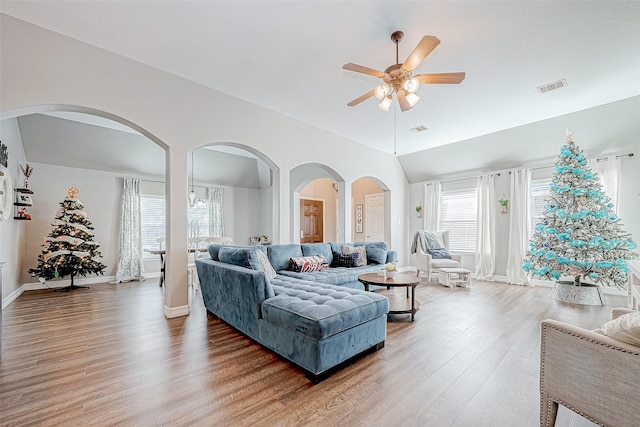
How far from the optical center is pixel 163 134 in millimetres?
3490

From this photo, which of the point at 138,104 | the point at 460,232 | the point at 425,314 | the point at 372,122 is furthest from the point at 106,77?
the point at 460,232

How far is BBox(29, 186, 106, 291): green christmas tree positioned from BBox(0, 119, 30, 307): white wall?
13.8 inches

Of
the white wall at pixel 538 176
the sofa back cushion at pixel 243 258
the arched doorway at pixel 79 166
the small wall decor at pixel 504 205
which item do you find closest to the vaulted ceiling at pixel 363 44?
the white wall at pixel 538 176

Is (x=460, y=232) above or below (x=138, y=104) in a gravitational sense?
below

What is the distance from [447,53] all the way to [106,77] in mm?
3868

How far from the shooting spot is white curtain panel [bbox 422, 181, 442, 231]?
23.6 feet

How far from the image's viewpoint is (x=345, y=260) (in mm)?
4949

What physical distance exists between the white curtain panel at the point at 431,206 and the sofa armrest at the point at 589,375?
594 cm

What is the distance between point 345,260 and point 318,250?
52cm

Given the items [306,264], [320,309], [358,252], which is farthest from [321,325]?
[358,252]

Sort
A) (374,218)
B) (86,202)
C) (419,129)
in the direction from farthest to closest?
1. (374,218)
2. (86,202)
3. (419,129)

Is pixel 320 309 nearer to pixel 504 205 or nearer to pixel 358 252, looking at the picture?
pixel 358 252

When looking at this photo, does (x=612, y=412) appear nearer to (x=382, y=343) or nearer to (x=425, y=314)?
(x=382, y=343)

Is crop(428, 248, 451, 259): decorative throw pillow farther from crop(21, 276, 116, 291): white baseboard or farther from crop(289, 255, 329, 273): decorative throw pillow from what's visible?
crop(21, 276, 116, 291): white baseboard
